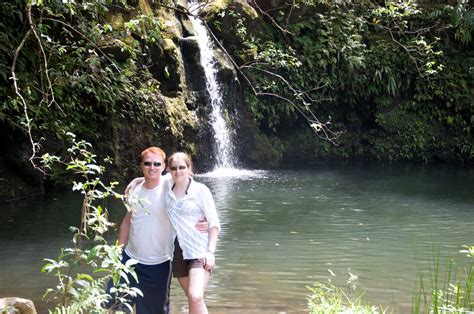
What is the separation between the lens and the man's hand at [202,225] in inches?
159

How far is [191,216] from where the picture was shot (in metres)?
4.00

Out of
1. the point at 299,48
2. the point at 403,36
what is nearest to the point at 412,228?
the point at 299,48

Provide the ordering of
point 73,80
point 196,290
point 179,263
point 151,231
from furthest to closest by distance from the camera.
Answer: point 73,80
point 179,263
point 151,231
point 196,290

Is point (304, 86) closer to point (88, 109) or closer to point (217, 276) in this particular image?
point (88, 109)

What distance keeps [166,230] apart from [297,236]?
4589 millimetres

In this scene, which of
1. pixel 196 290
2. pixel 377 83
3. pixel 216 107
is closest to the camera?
pixel 196 290

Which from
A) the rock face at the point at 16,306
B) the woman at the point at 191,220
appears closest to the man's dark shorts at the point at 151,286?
the woman at the point at 191,220

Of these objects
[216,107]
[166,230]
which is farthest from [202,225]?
[216,107]

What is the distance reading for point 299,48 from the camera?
18.5 meters

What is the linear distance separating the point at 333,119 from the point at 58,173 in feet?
36.4

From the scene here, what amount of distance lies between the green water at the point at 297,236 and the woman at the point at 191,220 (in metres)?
Answer: 1.53

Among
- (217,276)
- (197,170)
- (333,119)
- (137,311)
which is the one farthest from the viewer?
(333,119)

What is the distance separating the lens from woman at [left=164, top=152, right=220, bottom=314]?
3.97 m

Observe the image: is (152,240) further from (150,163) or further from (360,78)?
(360,78)
